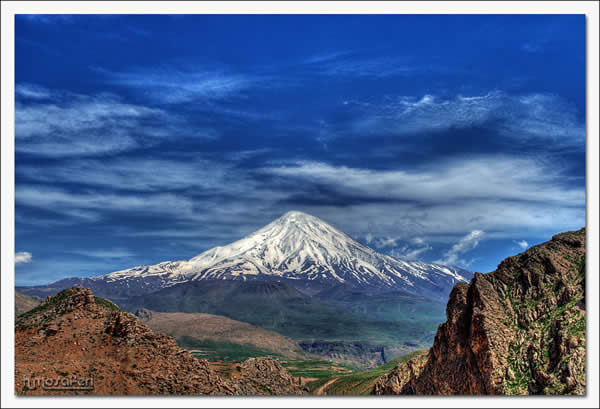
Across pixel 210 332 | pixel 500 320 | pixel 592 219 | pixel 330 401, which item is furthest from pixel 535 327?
pixel 210 332

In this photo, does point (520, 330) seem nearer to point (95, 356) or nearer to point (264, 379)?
point (95, 356)

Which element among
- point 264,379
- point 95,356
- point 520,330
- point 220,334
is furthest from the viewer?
point 220,334

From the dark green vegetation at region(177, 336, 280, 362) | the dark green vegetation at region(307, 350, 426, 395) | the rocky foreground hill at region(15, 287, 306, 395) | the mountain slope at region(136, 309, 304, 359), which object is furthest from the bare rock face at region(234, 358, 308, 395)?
the mountain slope at region(136, 309, 304, 359)

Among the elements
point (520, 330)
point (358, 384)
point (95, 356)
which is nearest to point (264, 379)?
point (95, 356)

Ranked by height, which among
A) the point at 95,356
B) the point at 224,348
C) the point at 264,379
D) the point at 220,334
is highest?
the point at 220,334

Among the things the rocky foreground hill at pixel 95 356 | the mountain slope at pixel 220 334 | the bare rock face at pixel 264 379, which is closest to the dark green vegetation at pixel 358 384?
the bare rock face at pixel 264 379

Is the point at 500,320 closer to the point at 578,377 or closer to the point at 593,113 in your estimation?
the point at 578,377
